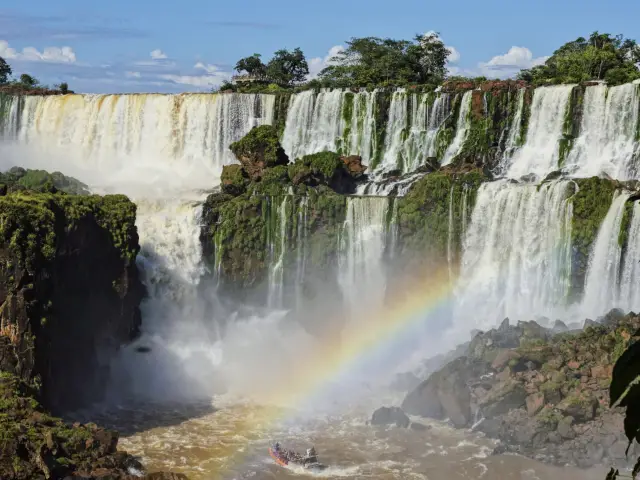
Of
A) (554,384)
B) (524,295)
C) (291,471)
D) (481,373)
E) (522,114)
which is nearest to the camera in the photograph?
(291,471)

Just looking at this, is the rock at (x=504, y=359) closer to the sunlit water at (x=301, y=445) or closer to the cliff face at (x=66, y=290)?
the sunlit water at (x=301, y=445)

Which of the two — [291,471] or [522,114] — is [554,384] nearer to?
[291,471]

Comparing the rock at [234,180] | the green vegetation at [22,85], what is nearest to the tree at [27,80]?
the green vegetation at [22,85]

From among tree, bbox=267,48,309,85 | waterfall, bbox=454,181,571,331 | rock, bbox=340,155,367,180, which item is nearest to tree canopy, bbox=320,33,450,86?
tree, bbox=267,48,309,85

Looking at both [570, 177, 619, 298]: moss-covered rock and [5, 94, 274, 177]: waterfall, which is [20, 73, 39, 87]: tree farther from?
[570, 177, 619, 298]: moss-covered rock

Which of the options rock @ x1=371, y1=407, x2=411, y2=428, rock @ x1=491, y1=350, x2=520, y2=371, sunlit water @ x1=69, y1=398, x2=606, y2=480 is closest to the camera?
sunlit water @ x1=69, y1=398, x2=606, y2=480

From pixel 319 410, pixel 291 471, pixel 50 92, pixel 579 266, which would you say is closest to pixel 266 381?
pixel 319 410

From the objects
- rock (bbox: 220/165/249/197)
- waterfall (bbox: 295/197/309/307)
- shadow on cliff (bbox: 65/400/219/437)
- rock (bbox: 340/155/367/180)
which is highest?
rock (bbox: 340/155/367/180)
